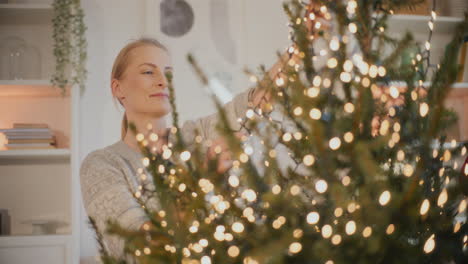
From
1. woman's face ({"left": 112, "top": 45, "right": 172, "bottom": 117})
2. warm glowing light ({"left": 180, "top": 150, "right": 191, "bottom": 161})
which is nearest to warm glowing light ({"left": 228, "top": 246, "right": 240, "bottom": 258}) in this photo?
warm glowing light ({"left": 180, "top": 150, "right": 191, "bottom": 161})

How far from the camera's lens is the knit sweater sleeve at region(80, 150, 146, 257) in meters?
0.82

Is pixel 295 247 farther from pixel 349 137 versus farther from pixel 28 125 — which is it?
pixel 28 125

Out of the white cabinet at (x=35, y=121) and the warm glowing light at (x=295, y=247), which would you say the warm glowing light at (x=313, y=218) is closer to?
Result: the warm glowing light at (x=295, y=247)

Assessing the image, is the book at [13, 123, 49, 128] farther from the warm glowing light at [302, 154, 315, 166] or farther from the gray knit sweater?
the warm glowing light at [302, 154, 315, 166]

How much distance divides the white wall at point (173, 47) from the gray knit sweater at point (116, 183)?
3.97 ft

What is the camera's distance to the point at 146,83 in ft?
4.90

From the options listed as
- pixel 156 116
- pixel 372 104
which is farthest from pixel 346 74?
pixel 156 116

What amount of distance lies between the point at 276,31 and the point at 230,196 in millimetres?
2464

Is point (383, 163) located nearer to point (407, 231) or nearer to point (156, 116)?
point (407, 231)

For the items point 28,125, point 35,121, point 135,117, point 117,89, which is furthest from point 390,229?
point 35,121

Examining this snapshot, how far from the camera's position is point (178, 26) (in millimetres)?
2746

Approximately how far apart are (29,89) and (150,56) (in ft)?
4.05

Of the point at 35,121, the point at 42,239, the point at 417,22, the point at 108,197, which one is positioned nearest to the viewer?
the point at 108,197

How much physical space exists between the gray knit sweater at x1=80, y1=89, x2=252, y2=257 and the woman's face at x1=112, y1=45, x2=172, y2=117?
12cm
